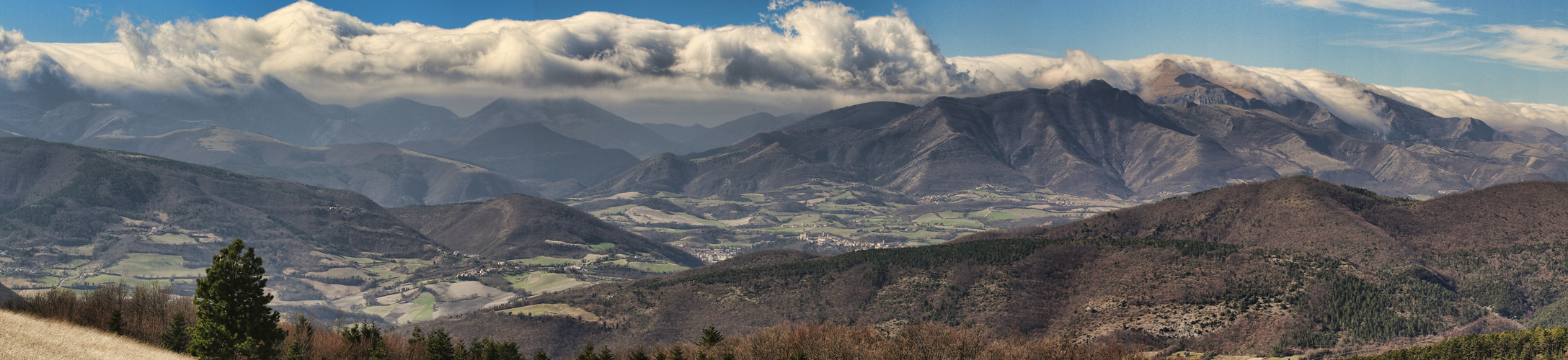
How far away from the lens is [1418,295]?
18238 cm

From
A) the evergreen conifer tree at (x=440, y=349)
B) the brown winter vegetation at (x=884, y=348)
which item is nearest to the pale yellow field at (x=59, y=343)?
the evergreen conifer tree at (x=440, y=349)

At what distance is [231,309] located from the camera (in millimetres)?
71188

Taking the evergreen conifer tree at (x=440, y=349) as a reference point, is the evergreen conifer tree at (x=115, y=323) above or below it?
above

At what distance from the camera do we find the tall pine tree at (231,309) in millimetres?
69875

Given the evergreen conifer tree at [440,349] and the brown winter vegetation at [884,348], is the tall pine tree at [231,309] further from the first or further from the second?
the brown winter vegetation at [884,348]

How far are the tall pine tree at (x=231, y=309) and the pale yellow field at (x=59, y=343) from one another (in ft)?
10.9

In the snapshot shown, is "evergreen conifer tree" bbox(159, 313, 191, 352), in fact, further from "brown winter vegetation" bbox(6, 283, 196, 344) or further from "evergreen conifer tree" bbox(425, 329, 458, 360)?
"evergreen conifer tree" bbox(425, 329, 458, 360)

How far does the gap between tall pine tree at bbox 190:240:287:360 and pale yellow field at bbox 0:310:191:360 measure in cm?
333

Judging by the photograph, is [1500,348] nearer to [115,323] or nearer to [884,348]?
[884,348]

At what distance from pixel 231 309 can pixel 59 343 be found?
38.5 feet

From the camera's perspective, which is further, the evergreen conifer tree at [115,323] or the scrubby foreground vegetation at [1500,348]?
the scrubby foreground vegetation at [1500,348]

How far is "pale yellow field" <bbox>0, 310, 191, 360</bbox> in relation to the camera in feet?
185

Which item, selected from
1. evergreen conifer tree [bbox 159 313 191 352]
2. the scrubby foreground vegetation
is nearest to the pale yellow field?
evergreen conifer tree [bbox 159 313 191 352]

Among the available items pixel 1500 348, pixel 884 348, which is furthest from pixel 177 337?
pixel 1500 348
